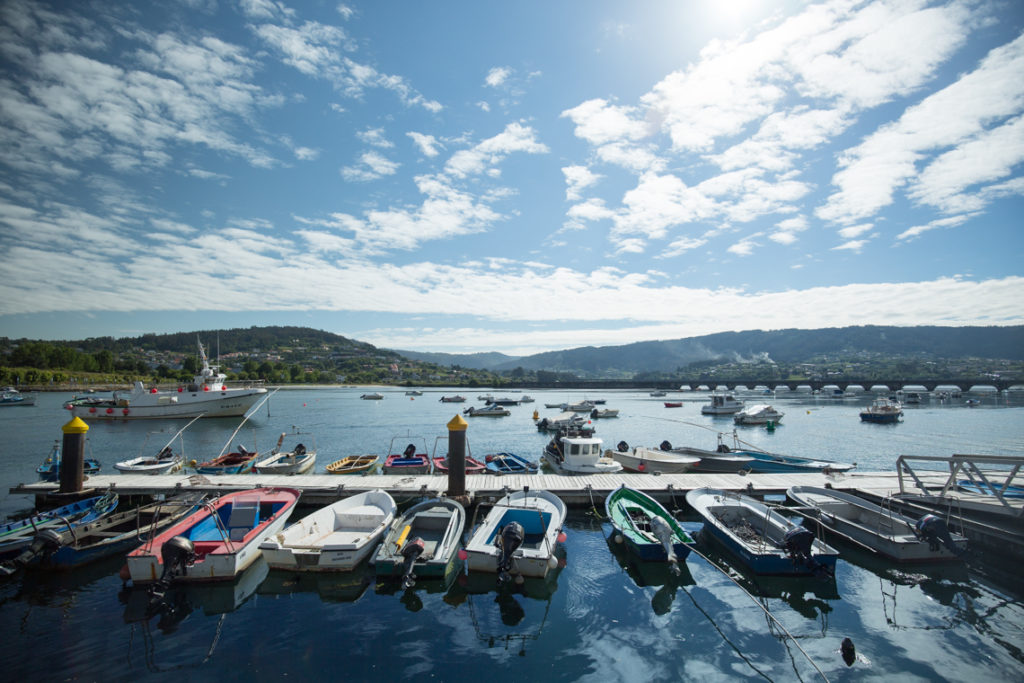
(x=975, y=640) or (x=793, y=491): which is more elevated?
(x=793, y=491)

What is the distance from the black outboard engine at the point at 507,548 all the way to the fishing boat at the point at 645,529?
4.23 m

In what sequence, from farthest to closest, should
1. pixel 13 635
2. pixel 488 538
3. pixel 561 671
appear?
1. pixel 488 538
2. pixel 13 635
3. pixel 561 671

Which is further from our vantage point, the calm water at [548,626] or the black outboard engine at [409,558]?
the black outboard engine at [409,558]

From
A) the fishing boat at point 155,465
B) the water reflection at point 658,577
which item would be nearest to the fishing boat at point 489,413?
the fishing boat at point 155,465

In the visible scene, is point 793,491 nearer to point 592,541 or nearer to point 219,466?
point 592,541

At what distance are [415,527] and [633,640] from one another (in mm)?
8595

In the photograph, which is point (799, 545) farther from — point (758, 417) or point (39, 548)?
point (758, 417)

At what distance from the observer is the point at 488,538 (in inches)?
593

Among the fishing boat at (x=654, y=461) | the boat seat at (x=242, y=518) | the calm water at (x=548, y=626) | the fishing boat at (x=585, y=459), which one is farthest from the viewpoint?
the fishing boat at (x=654, y=461)

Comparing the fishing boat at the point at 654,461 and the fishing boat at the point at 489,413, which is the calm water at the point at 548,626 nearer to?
the fishing boat at the point at 654,461

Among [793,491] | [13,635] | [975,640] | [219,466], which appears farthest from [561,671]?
[219,466]

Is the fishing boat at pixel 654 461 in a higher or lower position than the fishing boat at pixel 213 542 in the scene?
lower

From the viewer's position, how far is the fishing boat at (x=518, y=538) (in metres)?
13.6

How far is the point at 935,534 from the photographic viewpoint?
1451cm
